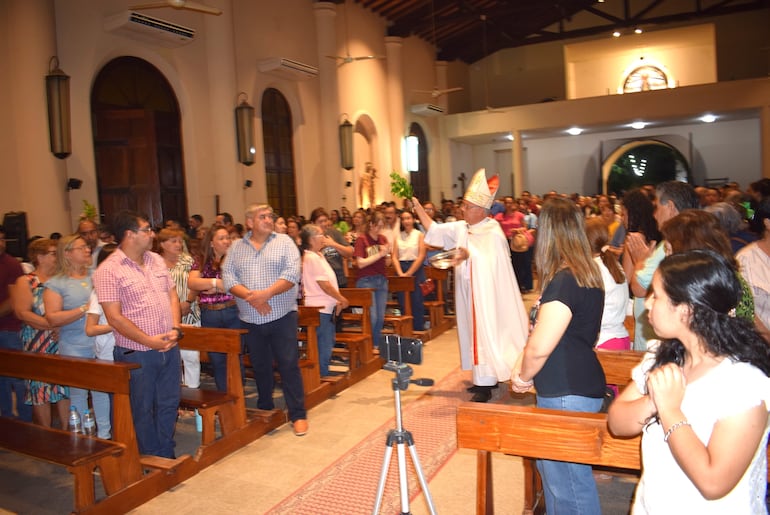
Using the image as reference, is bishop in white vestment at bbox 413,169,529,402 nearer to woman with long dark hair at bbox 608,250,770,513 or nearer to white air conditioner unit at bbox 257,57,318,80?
woman with long dark hair at bbox 608,250,770,513

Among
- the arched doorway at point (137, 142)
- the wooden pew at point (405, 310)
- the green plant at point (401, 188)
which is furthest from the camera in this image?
the green plant at point (401, 188)

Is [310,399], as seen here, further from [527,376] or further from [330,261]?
[527,376]

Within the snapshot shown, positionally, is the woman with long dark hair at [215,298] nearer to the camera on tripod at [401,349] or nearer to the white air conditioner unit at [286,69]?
the camera on tripod at [401,349]

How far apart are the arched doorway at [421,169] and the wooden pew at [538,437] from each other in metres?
16.3

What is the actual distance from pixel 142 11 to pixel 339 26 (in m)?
→ 6.32

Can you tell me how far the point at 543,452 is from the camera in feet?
7.50

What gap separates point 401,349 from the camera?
234cm

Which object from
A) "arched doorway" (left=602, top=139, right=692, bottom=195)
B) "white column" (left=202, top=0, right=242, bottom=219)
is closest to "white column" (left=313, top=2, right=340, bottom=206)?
"white column" (left=202, top=0, right=242, bottom=219)

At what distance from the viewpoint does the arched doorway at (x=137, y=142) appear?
953 cm

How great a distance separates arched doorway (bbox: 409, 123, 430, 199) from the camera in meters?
18.8

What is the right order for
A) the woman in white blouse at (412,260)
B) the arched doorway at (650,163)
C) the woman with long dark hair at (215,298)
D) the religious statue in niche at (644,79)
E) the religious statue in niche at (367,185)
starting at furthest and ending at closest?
the arched doorway at (650,163) → the religious statue in niche at (644,79) → the religious statue in niche at (367,185) → the woman in white blouse at (412,260) → the woman with long dark hair at (215,298)

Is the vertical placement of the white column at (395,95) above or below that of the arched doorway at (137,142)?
above

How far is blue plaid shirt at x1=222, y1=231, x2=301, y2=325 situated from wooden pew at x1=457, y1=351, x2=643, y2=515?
245 centimetres

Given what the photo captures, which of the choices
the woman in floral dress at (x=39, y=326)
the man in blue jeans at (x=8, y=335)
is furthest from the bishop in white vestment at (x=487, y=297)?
the man in blue jeans at (x=8, y=335)
